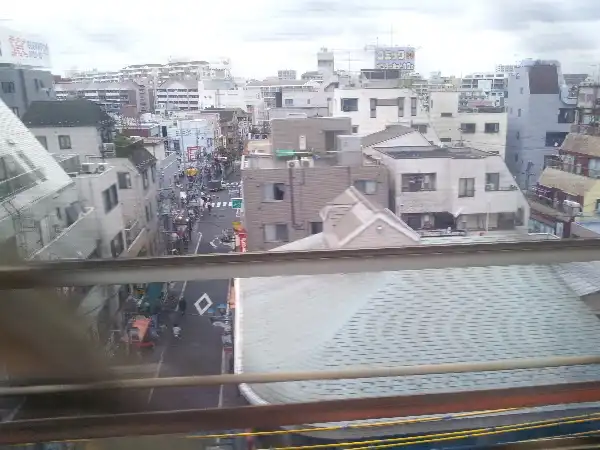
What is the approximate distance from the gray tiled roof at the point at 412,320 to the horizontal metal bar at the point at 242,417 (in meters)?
0.30

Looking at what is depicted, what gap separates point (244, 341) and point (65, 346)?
1.73 feet

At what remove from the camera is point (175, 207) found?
2.08 metres

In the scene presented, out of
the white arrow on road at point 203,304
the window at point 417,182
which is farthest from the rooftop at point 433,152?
the white arrow on road at point 203,304

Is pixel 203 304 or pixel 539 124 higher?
pixel 539 124

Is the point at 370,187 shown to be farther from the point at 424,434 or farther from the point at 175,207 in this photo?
the point at 175,207

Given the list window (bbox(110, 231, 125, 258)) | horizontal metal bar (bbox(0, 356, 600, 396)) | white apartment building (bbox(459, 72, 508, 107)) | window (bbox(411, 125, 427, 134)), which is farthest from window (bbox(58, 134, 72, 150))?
white apartment building (bbox(459, 72, 508, 107))

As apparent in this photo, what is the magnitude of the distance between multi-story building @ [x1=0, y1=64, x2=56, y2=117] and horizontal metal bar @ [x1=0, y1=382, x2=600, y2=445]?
2.45ft

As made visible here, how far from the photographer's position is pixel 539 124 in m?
2.38

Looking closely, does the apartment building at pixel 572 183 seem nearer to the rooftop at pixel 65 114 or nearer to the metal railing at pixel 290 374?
the metal railing at pixel 290 374

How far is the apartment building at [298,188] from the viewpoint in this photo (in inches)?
59.3

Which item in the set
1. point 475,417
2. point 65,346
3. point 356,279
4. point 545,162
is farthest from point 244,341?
point 545,162

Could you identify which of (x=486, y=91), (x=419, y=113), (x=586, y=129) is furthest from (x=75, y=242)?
(x=419, y=113)

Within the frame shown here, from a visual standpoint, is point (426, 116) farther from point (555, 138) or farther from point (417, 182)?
point (417, 182)

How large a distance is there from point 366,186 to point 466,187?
28 centimetres
